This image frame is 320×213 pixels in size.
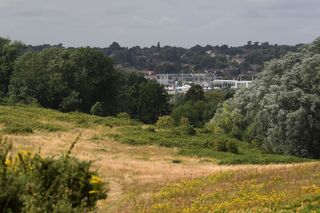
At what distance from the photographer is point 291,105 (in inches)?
1633

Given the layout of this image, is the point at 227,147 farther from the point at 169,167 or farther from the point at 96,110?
the point at 96,110

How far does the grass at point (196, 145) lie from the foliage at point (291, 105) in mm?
2154

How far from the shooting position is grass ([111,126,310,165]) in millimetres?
32688

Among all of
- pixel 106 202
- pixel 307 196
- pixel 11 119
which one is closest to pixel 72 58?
pixel 11 119

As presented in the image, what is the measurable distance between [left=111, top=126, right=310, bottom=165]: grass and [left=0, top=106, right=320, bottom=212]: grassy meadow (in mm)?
54

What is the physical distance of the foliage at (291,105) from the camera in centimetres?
4047

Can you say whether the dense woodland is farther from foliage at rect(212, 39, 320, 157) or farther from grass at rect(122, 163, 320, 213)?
grass at rect(122, 163, 320, 213)

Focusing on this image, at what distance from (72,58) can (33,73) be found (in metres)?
5.32

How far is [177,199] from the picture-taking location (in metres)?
17.8

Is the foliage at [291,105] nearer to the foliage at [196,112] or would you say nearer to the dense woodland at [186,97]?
the dense woodland at [186,97]

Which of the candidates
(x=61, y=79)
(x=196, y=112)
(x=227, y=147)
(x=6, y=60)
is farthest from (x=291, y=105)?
(x=196, y=112)

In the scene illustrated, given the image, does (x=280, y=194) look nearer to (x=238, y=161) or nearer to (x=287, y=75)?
(x=238, y=161)

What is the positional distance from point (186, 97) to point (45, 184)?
315 feet

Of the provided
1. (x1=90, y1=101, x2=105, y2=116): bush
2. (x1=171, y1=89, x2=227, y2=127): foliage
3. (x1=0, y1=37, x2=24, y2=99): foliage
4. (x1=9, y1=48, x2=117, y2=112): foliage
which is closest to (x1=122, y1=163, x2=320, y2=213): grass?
(x1=90, y1=101, x2=105, y2=116): bush
